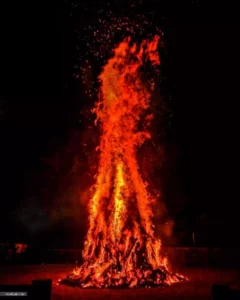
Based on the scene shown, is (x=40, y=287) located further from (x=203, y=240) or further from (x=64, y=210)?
(x=64, y=210)

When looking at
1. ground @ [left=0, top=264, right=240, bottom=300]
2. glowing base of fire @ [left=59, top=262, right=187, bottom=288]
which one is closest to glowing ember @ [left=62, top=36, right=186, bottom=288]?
glowing base of fire @ [left=59, top=262, right=187, bottom=288]

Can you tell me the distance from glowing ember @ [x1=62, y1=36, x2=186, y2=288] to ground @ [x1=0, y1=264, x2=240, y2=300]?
2.37 feet

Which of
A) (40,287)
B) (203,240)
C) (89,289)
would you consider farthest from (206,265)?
(40,287)

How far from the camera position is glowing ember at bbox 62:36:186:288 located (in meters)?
13.1

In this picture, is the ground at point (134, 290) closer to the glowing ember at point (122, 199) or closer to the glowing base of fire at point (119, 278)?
the glowing base of fire at point (119, 278)

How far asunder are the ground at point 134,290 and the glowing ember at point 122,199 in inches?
28.4

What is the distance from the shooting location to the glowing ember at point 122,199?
13.1 meters

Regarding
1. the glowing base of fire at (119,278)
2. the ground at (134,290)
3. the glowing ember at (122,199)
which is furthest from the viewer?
the glowing ember at (122,199)

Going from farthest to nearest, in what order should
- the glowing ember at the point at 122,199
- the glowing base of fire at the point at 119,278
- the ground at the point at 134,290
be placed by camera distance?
1. the glowing ember at the point at 122,199
2. the glowing base of fire at the point at 119,278
3. the ground at the point at 134,290

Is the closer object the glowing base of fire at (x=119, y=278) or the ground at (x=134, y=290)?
the ground at (x=134, y=290)

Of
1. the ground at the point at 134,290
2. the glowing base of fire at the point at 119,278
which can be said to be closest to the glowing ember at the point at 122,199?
the glowing base of fire at the point at 119,278

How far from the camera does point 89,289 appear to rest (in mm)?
12195

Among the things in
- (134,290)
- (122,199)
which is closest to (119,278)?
(134,290)

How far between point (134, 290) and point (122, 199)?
11.0 feet
